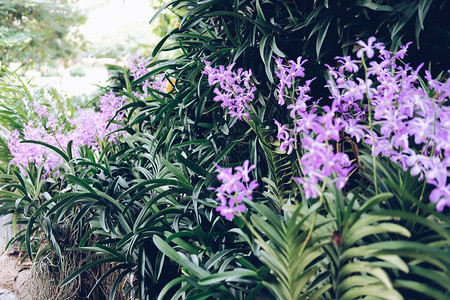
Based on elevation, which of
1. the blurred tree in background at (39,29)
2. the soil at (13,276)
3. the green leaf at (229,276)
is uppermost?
the blurred tree in background at (39,29)

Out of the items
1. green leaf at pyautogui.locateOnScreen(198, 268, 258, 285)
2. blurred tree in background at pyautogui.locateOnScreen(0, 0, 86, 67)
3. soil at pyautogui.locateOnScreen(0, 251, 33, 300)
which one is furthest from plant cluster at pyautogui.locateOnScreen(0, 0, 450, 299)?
blurred tree in background at pyautogui.locateOnScreen(0, 0, 86, 67)

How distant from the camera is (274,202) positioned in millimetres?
1548

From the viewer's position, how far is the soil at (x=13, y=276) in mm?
2327

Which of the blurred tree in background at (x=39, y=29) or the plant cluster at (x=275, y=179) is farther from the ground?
the blurred tree in background at (x=39, y=29)

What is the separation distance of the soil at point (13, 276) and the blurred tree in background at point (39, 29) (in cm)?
810

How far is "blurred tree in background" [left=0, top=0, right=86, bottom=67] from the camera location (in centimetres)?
965

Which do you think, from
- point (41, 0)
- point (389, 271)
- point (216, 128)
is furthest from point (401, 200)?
point (41, 0)

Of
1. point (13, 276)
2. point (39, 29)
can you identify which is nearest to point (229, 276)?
point (13, 276)

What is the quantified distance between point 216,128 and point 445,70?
106cm

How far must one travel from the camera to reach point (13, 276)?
2.57 meters

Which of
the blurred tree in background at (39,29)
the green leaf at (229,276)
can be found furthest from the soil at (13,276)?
the blurred tree in background at (39,29)

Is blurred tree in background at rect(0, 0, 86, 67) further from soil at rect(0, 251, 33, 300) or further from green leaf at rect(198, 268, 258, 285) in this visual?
green leaf at rect(198, 268, 258, 285)

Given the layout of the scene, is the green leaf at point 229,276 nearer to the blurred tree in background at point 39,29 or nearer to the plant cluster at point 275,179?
the plant cluster at point 275,179

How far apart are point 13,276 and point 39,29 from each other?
10.9 m
